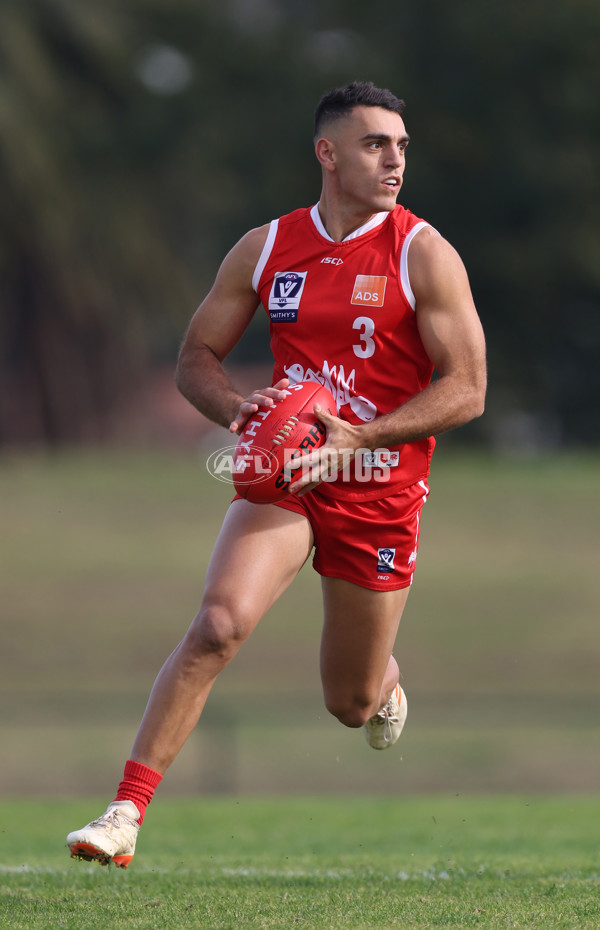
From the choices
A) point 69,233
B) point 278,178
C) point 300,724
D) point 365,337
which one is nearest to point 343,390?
point 365,337

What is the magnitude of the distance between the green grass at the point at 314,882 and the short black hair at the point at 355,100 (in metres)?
3.17

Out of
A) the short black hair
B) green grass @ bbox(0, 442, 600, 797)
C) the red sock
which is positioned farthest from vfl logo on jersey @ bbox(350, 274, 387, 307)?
green grass @ bbox(0, 442, 600, 797)

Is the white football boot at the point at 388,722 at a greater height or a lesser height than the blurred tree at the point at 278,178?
lesser

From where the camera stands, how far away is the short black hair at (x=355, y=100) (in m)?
5.81

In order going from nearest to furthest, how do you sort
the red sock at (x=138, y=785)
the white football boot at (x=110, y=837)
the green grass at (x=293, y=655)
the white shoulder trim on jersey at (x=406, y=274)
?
the white football boot at (x=110, y=837) → the red sock at (x=138, y=785) → the white shoulder trim on jersey at (x=406, y=274) → the green grass at (x=293, y=655)

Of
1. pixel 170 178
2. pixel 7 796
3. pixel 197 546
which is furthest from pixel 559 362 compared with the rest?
pixel 7 796

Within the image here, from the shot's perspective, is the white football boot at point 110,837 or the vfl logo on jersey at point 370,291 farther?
the vfl logo on jersey at point 370,291

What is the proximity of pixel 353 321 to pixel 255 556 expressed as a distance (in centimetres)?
104

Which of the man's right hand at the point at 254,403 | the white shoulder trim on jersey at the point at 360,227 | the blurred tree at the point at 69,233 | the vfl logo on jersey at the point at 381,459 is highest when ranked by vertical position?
the blurred tree at the point at 69,233

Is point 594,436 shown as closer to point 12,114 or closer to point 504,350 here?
point 504,350

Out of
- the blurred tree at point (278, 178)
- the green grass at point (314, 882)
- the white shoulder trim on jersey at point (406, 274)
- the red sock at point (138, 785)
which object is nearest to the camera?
the green grass at point (314, 882)

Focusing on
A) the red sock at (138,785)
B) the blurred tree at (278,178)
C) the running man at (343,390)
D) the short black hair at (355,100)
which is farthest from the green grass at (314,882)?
the blurred tree at (278,178)

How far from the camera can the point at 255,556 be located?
17.9ft

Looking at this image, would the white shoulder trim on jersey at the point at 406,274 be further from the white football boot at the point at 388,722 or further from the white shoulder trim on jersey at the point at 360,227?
the white football boot at the point at 388,722
